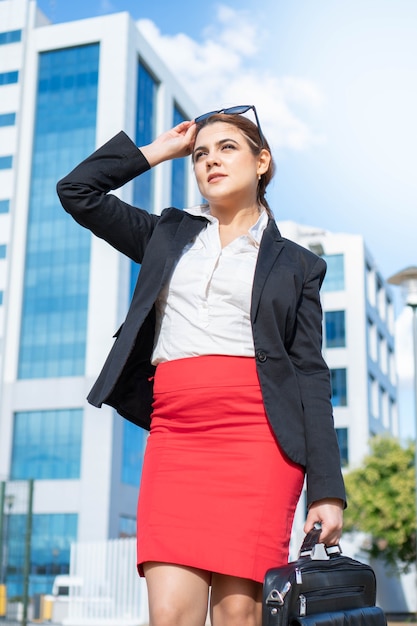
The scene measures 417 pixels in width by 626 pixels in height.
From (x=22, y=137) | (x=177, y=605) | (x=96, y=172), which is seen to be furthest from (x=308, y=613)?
(x=22, y=137)

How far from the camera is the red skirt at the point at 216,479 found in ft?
8.00

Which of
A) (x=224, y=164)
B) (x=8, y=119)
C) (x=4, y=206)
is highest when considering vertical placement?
(x=8, y=119)

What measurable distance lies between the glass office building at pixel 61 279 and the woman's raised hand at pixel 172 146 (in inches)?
1400

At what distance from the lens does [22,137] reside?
4275 centimetres

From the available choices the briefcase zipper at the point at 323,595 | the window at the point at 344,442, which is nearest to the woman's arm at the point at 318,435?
the briefcase zipper at the point at 323,595

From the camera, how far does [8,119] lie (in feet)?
142

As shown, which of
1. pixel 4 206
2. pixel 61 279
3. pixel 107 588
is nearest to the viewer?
pixel 107 588

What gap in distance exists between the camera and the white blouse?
2611 millimetres

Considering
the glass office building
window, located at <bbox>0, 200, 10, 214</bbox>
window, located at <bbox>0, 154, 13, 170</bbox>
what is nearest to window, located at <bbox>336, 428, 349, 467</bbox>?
the glass office building

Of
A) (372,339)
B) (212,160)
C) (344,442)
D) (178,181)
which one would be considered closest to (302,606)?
(212,160)

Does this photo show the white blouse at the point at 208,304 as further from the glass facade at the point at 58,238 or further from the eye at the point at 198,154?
the glass facade at the point at 58,238

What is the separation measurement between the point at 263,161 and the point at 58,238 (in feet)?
128

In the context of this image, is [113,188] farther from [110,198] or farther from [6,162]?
[6,162]

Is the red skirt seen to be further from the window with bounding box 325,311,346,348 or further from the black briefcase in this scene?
the window with bounding box 325,311,346,348
